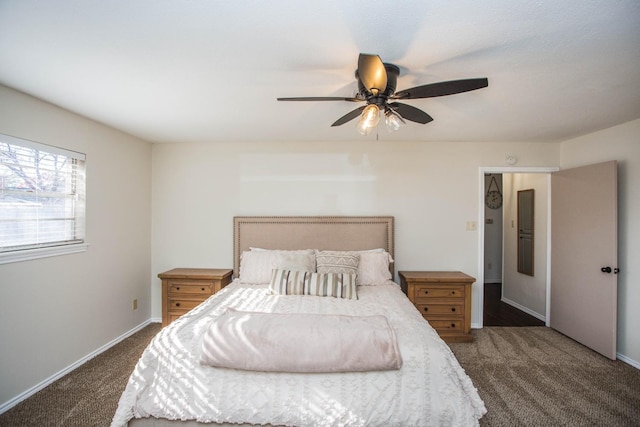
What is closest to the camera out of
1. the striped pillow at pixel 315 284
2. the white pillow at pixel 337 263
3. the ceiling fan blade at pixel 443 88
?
the ceiling fan blade at pixel 443 88

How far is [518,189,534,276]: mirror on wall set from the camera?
4301mm

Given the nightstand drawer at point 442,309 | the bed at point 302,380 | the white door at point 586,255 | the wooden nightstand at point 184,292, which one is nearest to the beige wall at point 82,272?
the wooden nightstand at point 184,292

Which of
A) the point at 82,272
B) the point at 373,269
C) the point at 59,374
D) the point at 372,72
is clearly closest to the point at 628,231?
the point at 373,269

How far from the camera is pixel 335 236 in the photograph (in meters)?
3.68

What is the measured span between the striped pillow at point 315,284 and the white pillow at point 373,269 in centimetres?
37

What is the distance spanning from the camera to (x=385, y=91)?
1.77m

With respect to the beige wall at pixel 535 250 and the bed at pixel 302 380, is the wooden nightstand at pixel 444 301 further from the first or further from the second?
the beige wall at pixel 535 250

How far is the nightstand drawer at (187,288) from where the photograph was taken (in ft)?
11.3

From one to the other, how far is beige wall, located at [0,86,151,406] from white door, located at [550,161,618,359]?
16.7 feet

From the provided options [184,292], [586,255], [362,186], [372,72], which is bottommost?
[184,292]

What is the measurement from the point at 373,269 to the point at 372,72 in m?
2.22

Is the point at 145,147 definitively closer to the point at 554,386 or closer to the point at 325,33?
the point at 325,33

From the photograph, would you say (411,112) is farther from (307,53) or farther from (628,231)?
(628,231)

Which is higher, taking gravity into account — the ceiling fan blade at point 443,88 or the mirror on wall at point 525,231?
the ceiling fan blade at point 443,88
